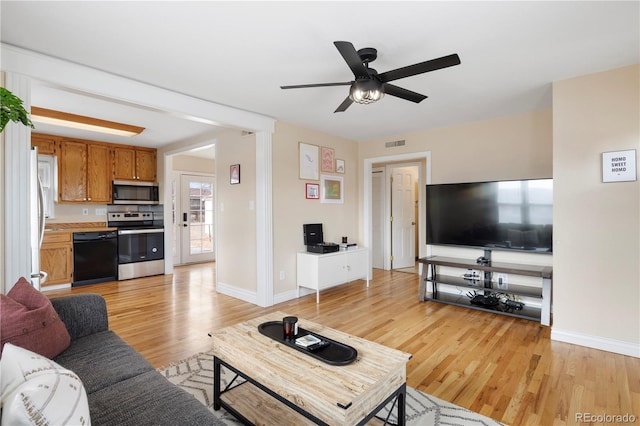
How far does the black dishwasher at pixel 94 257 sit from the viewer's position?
4.93m

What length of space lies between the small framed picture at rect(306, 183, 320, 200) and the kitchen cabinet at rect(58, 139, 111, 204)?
3.56 meters

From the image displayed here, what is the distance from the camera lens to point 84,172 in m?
5.15

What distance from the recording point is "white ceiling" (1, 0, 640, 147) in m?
1.83

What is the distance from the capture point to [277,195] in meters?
4.14

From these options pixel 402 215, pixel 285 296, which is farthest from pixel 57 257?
pixel 402 215

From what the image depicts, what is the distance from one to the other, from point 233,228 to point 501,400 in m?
3.53

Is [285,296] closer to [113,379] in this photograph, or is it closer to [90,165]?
[113,379]

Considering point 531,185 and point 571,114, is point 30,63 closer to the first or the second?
point 571,114

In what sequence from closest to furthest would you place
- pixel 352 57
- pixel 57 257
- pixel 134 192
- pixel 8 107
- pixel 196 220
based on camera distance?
pixel 8 107 < pixel 352 57 < pixel 57 257 < pixel 134 192 < pixel 196 220

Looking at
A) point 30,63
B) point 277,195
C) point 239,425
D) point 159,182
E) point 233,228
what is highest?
point 30,63

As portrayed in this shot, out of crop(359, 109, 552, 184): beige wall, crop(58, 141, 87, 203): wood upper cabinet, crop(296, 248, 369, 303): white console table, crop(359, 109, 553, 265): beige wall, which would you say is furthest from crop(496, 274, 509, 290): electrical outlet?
crop(58, 141, 87, 203): wood upper cabinet

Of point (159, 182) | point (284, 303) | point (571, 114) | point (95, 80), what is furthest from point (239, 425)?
point (159, 182)

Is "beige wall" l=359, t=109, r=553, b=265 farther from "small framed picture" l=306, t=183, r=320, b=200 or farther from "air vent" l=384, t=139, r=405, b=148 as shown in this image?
"small framed picture" l=306, t=183, r=320, b=200

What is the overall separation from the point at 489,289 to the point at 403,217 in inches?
113
